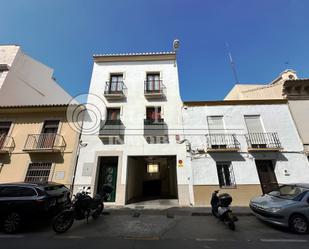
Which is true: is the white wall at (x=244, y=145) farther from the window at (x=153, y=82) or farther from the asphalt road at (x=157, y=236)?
the asphalt road at (x=157, y=236)

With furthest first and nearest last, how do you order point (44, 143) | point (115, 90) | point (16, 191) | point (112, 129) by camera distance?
point (115, 90) < point (112, 129) < point (44, 143) < point (16, 191)

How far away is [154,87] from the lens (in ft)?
37.4

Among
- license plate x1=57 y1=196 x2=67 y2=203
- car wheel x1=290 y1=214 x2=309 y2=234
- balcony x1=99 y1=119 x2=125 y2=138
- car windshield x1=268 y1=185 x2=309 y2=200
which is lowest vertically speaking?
car wheel x1=290 y1=214 x2=309 y2=234

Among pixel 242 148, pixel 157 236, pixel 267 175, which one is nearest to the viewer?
pixel 157 236

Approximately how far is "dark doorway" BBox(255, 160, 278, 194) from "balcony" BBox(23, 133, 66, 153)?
1221 centimetres

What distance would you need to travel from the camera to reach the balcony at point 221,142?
919cm

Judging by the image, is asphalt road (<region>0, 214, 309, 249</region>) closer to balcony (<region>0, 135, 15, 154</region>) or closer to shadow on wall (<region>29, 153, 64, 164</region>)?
shadow on wall (<region>29, 153, 64, 164</region>)

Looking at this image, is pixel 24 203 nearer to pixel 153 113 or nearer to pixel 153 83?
pixel 153 113

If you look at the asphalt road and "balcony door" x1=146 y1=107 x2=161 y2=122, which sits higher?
"balcony door" x1=146 y1=107 x2=161 y2=122

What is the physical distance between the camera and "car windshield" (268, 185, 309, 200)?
5430mm

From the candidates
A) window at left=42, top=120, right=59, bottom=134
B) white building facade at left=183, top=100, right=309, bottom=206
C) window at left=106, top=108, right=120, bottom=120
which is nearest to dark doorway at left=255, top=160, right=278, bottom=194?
white building facade at left=183, top=100, right=309, bottom=206

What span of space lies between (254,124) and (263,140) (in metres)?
1.17

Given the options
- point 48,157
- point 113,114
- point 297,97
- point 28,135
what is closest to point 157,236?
point 113,114

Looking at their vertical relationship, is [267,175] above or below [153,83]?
below
